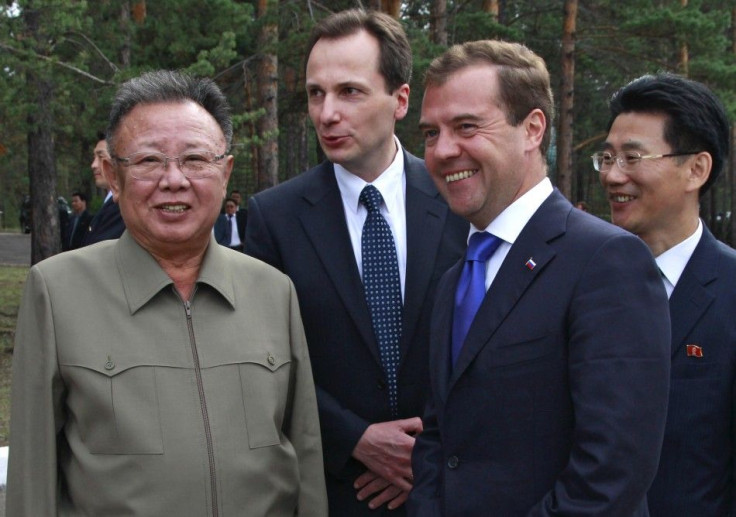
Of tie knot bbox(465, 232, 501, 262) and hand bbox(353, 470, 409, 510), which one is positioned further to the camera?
hand bbox(353, 470, 409, 510)

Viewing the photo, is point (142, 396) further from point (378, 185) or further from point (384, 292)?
point (378, 185)

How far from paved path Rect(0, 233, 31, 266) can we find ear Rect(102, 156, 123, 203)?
21788 millimetres

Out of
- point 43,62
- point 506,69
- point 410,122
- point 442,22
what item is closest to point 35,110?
point 43,62

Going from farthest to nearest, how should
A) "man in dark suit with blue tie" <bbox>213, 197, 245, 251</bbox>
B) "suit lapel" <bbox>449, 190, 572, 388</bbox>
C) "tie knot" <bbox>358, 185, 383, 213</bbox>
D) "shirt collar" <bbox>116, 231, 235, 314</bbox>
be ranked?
"man in dark suit with blue tie" <bbox>213, 197, 245, 251</bbox> < "tie knot" <bbox>358, 185, 383, 213</bbox> < "shirt collar" <bbox>116, 231, 235, 314</bbox> < "suit lapel" <bbox>449, 190, 572, 388</bbox>

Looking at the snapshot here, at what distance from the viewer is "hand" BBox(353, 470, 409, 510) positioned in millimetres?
2871

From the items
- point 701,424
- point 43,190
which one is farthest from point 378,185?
point 43,190

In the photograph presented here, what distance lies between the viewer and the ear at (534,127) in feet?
7.33

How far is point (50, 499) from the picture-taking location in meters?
2.29

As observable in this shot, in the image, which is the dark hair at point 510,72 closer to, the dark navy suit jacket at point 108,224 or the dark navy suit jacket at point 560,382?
the dark navy suit jacket at point 560,382

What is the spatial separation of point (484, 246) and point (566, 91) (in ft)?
63.8

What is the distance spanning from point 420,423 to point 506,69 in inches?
46.8

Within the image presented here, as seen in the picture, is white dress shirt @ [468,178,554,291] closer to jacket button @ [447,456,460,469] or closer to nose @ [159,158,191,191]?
jacket button @ [447,456,460,469]

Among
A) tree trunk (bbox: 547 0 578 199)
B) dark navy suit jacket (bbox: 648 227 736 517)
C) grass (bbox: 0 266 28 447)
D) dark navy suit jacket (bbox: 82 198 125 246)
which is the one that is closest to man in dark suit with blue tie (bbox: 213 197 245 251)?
grass (bbox: 0 266 28 447)

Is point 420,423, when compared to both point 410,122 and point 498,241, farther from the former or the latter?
point 410,122
